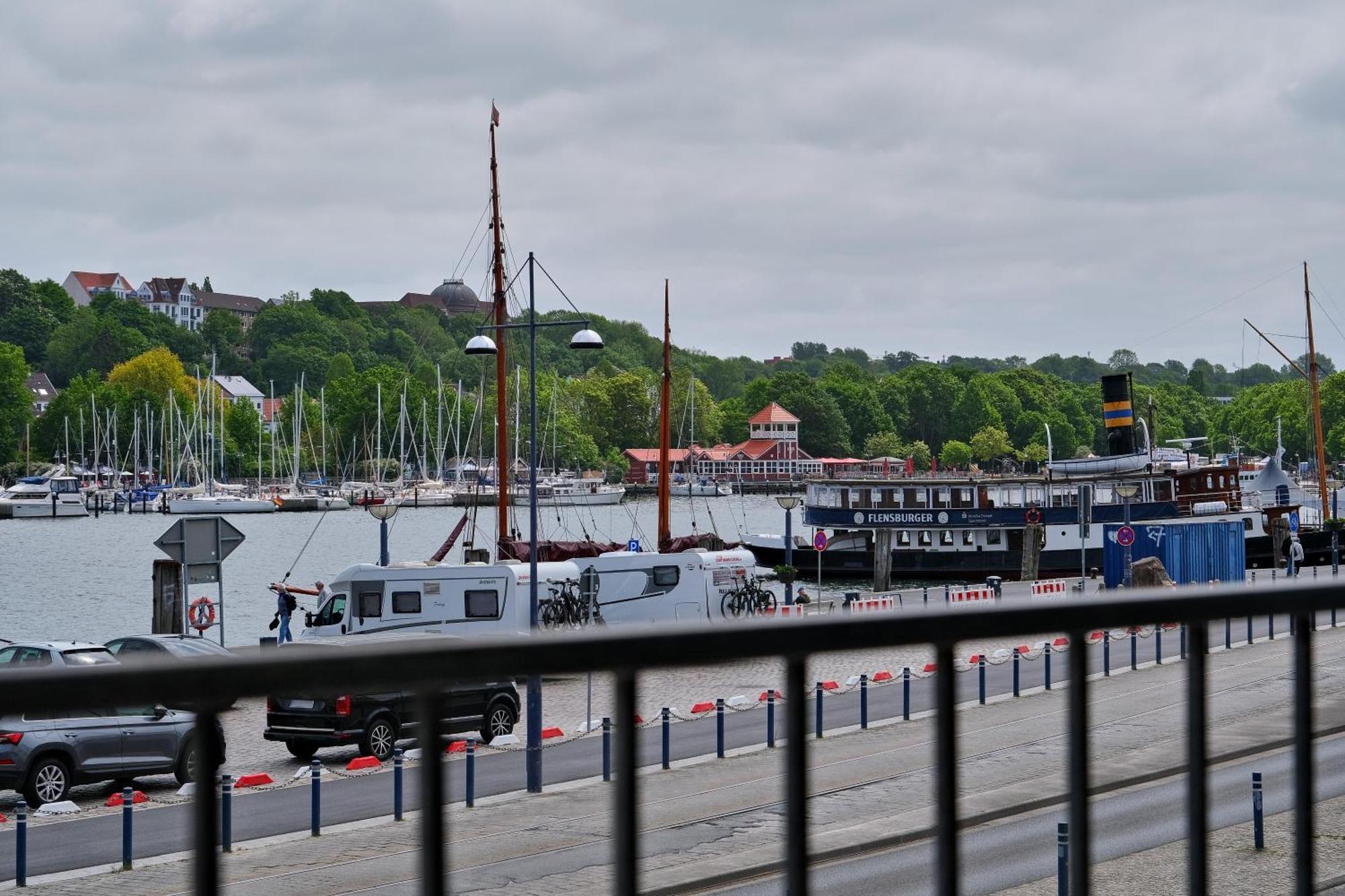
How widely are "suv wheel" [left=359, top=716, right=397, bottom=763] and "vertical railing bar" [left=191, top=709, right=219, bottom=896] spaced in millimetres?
320

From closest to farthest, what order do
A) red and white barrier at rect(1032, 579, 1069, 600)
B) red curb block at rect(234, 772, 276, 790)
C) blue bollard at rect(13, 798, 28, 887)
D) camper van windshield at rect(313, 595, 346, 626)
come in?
blue bollard at rect(13, 798, 28, 887) → red curb block at rect(234, 772, 276, 790) → camper van windshield at rect(313, 595, 346, 626) → red and white barrier at rect(1032, 579, 1069, 600)

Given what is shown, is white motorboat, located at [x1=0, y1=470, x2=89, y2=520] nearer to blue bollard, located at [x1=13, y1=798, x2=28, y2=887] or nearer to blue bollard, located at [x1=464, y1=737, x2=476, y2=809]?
blue bollard, located at [x1=464, y1=737, x2=476, y2=809]

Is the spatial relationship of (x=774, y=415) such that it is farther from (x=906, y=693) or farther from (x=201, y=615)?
(x=906, y=693)

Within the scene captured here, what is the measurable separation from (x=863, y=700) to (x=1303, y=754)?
114 centimetres

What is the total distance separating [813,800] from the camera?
2893 mm

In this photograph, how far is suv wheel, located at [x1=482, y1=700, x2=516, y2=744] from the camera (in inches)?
103

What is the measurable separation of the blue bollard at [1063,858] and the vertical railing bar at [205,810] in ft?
5.73

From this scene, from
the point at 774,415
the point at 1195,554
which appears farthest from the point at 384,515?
the point at 774,415

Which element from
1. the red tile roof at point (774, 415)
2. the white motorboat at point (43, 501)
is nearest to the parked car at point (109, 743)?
the white motorboat at point (43, 501)

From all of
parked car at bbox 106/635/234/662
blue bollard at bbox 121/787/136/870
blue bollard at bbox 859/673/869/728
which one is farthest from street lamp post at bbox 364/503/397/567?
blue bollard at bbox 121/787/136/870

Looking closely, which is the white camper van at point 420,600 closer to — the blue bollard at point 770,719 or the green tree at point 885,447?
the blue bollard at point 770,719

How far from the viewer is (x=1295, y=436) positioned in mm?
155500

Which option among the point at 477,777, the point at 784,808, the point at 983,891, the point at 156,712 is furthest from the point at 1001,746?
the point at 156,712

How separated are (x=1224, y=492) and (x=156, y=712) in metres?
62.7
